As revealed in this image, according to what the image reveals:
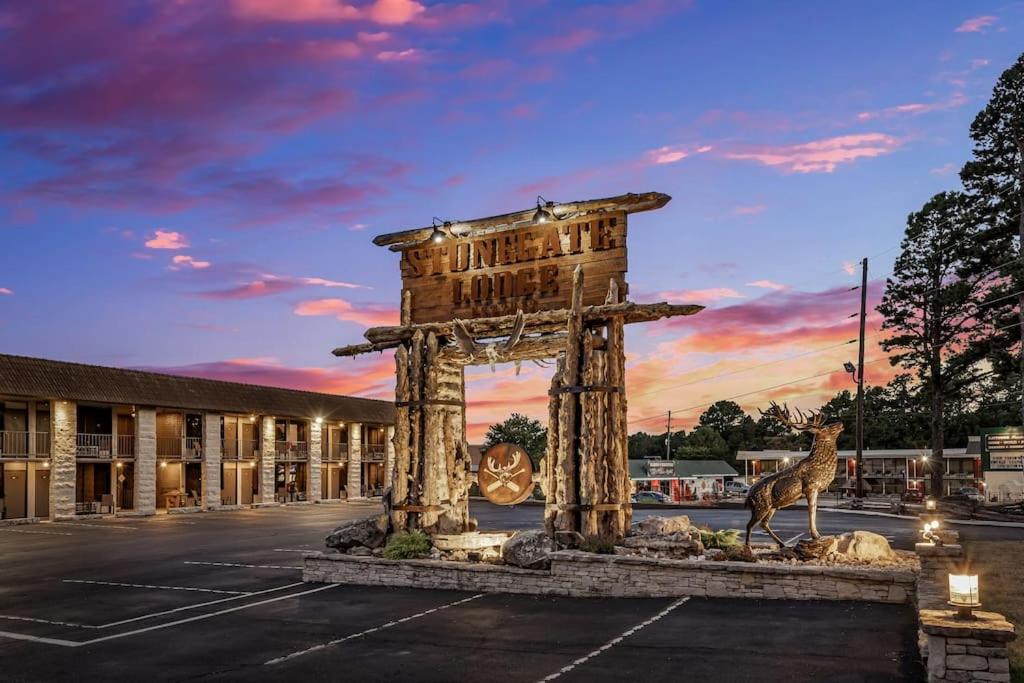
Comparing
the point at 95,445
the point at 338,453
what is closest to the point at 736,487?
the point at 338,453

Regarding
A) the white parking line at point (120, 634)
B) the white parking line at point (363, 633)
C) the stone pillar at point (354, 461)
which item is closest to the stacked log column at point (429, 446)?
the white parking line at point (363, 633)

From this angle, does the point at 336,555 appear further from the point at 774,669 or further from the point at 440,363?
the point at 774,669

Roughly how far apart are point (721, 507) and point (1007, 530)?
15.3 metres

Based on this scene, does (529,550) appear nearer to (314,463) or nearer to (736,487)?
(314,463)

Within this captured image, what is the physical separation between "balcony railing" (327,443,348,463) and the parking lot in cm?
3744

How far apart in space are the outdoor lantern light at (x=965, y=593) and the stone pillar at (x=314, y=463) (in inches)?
1927

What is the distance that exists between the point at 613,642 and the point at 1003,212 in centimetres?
3557

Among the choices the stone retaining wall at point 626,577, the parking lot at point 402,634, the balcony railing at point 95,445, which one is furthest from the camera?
the balcony railing at point 95,445

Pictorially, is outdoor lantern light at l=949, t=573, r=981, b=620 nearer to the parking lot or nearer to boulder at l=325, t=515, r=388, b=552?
the parking lot

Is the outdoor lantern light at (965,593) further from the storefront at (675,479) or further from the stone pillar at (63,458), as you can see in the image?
the storefront at (675,479)

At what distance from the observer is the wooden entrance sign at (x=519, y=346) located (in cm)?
1666

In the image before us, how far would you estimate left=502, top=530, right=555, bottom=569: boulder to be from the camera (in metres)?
15.9

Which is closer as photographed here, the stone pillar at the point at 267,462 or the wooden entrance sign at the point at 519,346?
the wooden entrance sign at the point at 519,346

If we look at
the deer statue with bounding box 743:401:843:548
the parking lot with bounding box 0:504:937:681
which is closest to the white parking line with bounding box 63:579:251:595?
the parking lot with bounding box 0:504:937:681
